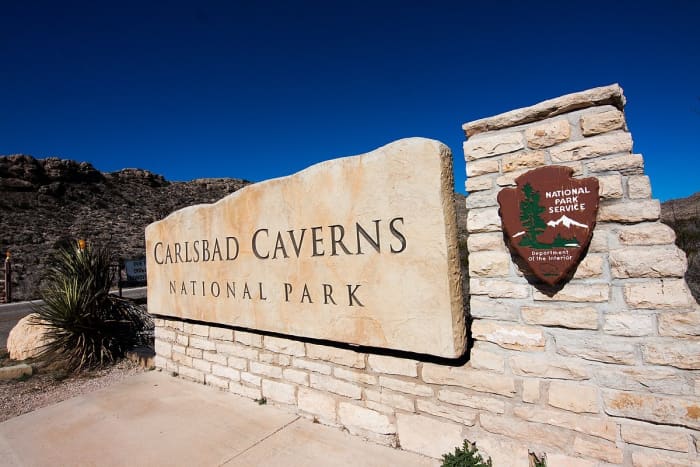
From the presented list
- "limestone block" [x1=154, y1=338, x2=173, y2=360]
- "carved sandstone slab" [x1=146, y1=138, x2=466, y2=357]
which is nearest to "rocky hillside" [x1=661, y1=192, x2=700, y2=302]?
"carved sandstone slab" [x1=146, y1=138, x2=466, y2=357]

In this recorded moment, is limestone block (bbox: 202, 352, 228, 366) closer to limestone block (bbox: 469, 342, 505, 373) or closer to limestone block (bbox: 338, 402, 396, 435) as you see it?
limestone block (bbox: 338, 402, 396, 435)

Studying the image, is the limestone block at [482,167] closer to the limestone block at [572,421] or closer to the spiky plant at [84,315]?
the limestone block at [572,421]

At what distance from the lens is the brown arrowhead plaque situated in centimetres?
203

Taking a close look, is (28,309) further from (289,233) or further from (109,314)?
(289,233)

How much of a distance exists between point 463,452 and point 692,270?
16.2 feet

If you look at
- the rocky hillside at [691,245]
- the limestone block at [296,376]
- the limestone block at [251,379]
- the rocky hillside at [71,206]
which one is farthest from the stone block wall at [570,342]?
the rocky hillside at [71,206]

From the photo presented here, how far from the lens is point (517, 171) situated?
7.61ft

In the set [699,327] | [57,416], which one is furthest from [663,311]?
[57,416]

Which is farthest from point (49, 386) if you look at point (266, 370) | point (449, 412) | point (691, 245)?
point (691, 245)

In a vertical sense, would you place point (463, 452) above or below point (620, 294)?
below

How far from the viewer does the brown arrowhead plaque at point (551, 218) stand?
2.03 m

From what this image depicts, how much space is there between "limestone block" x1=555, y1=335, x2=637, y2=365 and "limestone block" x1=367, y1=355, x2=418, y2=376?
1013 millimetres

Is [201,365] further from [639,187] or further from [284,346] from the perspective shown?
[639,187]

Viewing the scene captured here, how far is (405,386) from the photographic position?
2.77 m
